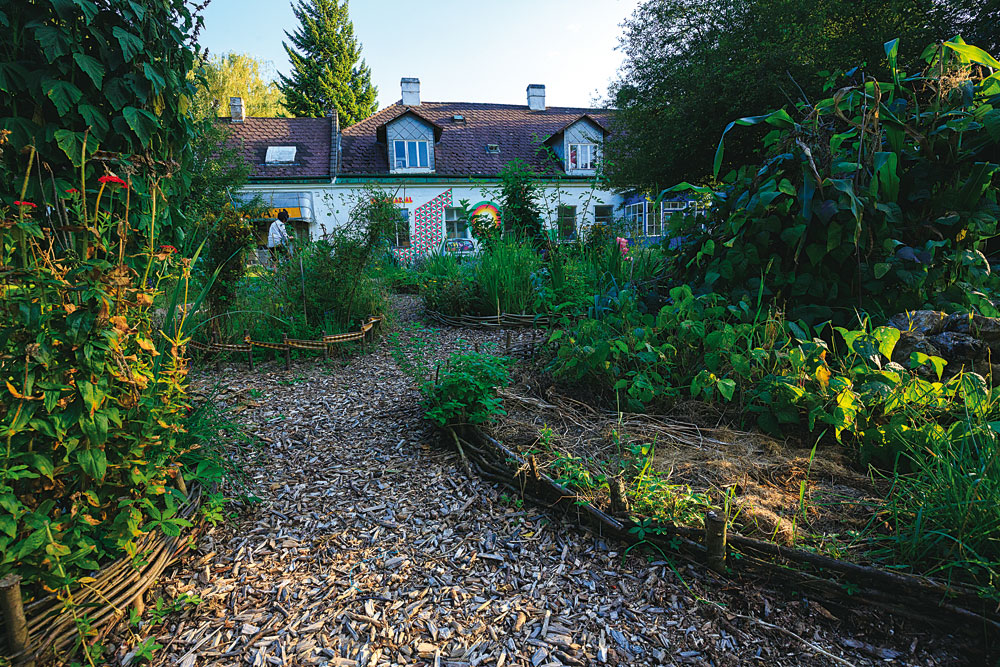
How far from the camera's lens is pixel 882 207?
260 cm

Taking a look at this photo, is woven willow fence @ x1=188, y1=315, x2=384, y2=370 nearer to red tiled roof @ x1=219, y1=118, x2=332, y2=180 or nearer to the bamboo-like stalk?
the bamboo-like stalk

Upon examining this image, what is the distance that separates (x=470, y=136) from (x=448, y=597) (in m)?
19.1

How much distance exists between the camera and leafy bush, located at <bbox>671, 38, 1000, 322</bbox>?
8.62 feet

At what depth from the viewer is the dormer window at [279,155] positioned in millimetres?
16922

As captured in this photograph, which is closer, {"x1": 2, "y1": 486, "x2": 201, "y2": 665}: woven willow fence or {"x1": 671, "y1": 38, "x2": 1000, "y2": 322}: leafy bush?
{"x1": 2, "y1": 486, "x2": 201, "y2": 665}: woven willow fence

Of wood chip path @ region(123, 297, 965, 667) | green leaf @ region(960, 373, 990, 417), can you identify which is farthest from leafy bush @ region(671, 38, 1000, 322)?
wood chip path @ region(123, 297, 965, 667)

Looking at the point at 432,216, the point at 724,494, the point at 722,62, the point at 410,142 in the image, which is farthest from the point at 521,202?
the point at 410,142

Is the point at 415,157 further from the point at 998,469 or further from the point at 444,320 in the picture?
the point at 998,469

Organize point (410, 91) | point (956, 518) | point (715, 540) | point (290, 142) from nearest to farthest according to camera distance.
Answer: point (956, 518) < point (715, 540) < point (290, 142) < point (410, 91)

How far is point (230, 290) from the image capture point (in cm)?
412

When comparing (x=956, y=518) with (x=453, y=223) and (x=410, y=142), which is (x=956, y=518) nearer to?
(x=453, y=223)

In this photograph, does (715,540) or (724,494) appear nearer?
(715,540)

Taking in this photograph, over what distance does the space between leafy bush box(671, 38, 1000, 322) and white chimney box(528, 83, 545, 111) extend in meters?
20.0

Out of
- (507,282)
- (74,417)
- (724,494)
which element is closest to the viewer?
(74,417)
